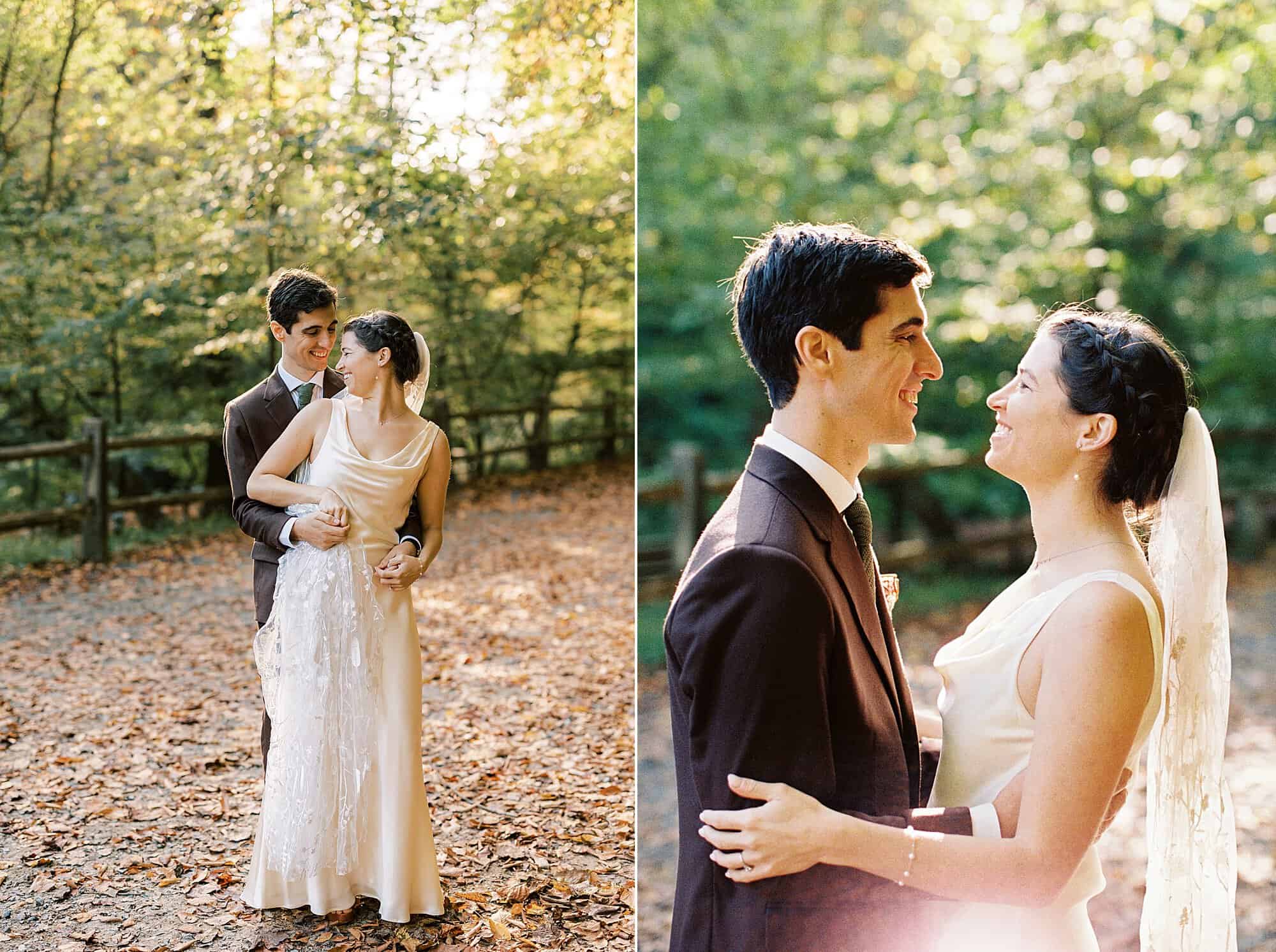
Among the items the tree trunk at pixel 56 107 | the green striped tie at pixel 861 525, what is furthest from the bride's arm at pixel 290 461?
the tree trunk at pixel 56 107

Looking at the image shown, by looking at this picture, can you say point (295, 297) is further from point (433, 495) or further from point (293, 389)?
point (433, 495)

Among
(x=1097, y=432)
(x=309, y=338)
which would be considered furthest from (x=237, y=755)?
(x=1097, y=432)

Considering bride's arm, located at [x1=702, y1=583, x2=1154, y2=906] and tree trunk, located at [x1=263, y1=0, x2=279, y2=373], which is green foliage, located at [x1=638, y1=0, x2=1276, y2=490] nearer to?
tree trunk, located at [x1=263, y1=0, x2=279, y2=373]

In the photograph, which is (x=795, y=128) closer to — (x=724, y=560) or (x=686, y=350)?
(x=686, y=350)

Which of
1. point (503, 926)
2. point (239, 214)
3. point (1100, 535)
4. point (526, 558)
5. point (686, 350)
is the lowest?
point (503, 926)

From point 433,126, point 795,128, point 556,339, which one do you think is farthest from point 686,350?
point 556,339

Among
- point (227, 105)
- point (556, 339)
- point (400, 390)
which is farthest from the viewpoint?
point (556, 339)

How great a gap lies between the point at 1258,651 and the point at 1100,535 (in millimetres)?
6821

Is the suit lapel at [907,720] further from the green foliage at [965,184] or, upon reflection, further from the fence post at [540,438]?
the fence post at [540,438]

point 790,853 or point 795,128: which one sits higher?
point 795,128

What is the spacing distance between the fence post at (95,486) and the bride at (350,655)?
585 centimetres

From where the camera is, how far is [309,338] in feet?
9.57

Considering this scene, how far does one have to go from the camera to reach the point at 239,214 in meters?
8.05

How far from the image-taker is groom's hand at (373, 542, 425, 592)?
3020 millimetres
